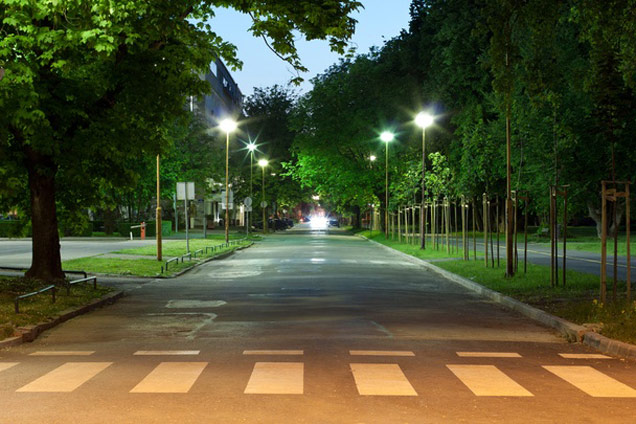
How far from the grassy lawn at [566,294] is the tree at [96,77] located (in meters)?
6.46

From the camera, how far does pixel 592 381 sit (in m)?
8.52

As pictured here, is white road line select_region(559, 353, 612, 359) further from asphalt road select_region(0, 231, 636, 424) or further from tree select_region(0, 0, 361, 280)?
tree select_region(0, 0, 361, 280)

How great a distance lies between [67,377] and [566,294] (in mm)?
11453

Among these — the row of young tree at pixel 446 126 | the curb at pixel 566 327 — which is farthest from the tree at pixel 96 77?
the row of young tree at pixel 446 126

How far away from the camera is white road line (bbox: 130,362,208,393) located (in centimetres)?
791

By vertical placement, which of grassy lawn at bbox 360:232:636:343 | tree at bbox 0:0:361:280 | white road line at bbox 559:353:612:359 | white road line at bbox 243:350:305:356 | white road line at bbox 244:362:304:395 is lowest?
white road line at bbox 559:353:612:359

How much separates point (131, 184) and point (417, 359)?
39.0 ft

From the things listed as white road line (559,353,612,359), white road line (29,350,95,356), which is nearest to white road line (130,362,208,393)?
white road line (29,350,95,356)

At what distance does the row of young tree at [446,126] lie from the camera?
48.4m

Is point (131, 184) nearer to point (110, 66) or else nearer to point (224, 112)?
point (110, 66)

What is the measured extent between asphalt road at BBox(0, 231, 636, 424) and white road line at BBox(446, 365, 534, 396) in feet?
0.06

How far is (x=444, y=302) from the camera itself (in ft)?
57.1

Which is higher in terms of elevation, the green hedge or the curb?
the green hedge

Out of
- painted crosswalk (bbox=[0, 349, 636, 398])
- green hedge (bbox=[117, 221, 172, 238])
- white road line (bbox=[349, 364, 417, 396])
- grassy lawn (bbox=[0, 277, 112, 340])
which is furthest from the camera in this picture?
green hedge (bbox=[117, 221, 172, 238])
